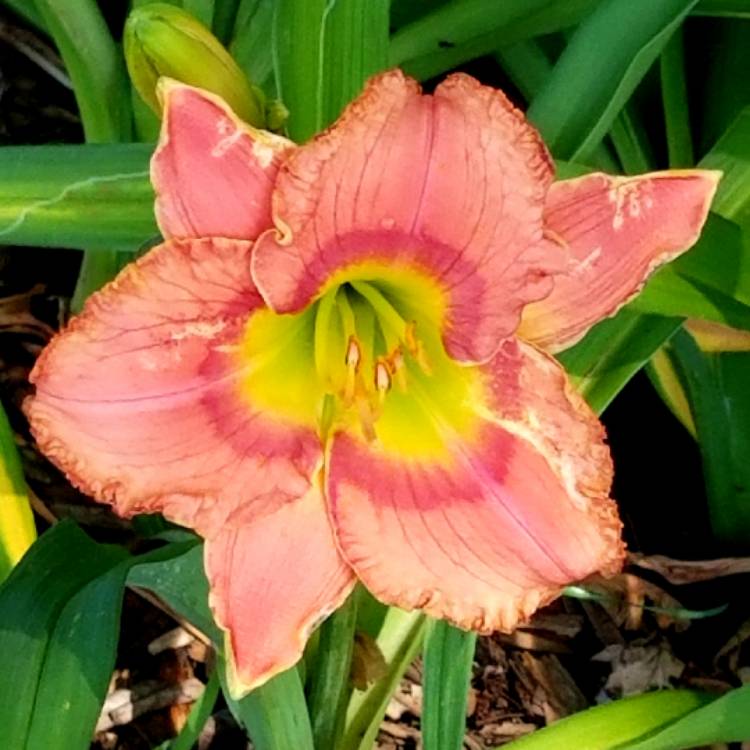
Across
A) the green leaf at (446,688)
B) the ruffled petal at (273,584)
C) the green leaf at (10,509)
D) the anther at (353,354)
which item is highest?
the anther at (353,354)

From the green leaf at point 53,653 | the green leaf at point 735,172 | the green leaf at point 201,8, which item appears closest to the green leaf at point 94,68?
the green leaf at point 201,8

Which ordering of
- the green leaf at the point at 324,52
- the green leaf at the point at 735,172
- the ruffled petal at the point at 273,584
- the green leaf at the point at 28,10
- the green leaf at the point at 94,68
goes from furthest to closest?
the green leaf at the point at 28,10
the green leaf at the point at 94,68
the green leaf at the point at 735,172
the green leaf at the point at 324,52
the ruffled petal at the point at 273,584

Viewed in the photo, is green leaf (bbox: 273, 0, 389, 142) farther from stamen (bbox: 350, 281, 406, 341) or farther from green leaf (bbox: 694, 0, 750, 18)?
green leaf (bbox: 694, 0, 750, 18)

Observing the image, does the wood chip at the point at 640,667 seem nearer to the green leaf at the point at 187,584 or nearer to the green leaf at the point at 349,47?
the green leaf at the point at 187,584

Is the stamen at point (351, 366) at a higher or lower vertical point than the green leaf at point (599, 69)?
lower

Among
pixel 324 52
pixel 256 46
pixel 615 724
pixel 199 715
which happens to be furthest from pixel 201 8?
pixel 615 724

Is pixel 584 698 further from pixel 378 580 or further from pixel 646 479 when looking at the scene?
pixel 378 580
